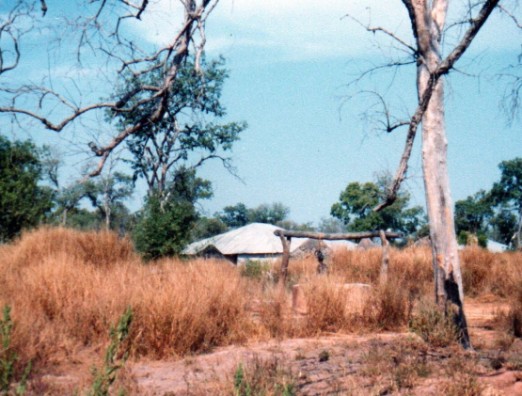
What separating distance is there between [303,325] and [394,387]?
13.1 ft

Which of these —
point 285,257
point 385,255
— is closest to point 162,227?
point 285,257

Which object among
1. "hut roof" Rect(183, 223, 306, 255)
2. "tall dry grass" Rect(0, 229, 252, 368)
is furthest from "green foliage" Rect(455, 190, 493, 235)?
"tall dry grass" Rect(0, 229, 252, 368)

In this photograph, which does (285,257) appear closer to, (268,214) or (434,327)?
(434,327)

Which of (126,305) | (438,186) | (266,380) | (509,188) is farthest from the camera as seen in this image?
(509,188)

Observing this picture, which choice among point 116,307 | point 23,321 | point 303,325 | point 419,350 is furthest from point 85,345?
point 419,350

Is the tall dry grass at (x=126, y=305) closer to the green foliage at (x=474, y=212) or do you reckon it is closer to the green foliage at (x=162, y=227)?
the green foliage at (x=162, y=227)

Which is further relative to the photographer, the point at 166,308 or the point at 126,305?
the point at 166,308

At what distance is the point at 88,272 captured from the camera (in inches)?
364

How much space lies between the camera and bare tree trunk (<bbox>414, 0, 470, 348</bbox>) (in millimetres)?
7020

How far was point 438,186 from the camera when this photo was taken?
712 cm

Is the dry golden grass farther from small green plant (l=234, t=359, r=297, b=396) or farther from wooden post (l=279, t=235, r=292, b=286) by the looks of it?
small green plant (l=234, t=359, r=297, b=396)

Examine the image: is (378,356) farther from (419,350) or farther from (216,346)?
(216,346)

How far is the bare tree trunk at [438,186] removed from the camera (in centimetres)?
702

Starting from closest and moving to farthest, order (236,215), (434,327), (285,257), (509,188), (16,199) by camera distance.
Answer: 1. (434,327)
2. (285,257)
3. (16,199)
4. (509,188)
5. (236,215)
